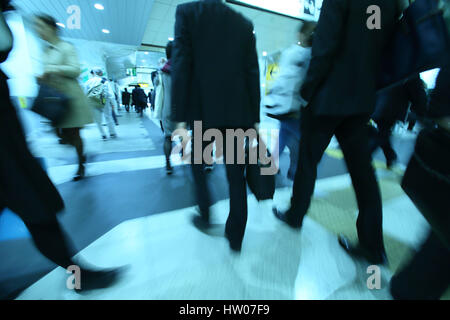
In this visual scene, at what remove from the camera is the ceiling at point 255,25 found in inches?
213

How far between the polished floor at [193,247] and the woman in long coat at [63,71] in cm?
75

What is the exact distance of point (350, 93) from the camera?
98 centimetres

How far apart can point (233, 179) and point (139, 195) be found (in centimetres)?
124

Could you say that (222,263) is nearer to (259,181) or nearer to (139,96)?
(259,181)

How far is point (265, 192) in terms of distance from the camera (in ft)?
4.08

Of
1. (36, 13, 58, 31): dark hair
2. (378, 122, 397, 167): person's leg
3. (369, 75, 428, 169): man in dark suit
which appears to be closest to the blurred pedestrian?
(369, 75, 428, 169): man in dark suit

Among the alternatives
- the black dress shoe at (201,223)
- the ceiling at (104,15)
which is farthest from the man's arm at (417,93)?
the ceiling at (104,15)

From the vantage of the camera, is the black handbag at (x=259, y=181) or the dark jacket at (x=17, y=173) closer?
the dark jacket at (x=17, y=173)

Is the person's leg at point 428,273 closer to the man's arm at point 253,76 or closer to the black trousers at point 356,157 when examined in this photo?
the black trousers at point 356,157

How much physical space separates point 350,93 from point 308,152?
388mm

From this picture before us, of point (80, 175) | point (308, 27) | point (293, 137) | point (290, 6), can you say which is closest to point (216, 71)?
point (308, 27)
